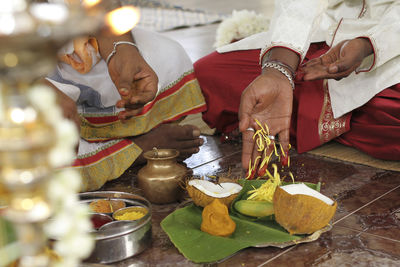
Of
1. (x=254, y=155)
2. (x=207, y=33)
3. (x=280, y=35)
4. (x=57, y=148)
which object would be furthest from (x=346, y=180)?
(x=207, y=33)

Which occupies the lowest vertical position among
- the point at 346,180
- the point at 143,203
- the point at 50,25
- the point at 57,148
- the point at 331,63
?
the point at 346,180

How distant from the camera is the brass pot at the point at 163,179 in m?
1.95

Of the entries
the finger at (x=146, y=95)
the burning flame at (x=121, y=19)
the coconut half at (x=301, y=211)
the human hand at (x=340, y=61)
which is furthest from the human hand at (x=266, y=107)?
the burning flame at (x=121, y=19)

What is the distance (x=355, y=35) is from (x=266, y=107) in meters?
0.62

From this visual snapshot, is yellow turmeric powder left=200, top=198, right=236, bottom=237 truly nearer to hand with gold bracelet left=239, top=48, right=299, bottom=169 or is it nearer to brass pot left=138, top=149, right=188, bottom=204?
brass pot left=138, top=149, right=188, bottom=204

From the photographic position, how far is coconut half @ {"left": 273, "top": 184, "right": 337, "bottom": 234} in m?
1.51

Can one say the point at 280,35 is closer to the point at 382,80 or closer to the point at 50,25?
the point at 382,80

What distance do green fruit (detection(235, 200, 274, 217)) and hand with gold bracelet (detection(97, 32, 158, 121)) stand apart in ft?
1.95

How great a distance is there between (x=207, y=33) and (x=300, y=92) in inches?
177

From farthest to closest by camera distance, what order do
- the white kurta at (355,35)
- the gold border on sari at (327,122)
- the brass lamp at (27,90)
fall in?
1. the gold border on sari at (327,122)
2. the white kurta at (355,35)
3. the brass lamp at (27,90)

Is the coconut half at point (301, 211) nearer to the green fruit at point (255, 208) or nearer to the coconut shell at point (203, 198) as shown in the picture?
the green fruit at point (255, 208)

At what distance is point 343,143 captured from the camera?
8.51 ft

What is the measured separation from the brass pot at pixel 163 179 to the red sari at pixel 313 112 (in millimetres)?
709

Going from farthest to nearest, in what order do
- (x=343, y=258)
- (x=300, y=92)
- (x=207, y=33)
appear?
(x=207, y=33)
(x=300, y=92)
(x=343, y=258)
